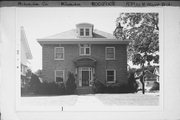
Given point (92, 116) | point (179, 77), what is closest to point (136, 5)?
point (179, 77)

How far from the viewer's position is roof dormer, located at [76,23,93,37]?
58.6ft

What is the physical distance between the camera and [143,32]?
1553 centimetres

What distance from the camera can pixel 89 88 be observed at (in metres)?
17.6

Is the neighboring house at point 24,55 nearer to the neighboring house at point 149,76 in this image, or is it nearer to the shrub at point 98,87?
the shrub at point 98,87

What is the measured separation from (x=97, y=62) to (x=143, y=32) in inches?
152

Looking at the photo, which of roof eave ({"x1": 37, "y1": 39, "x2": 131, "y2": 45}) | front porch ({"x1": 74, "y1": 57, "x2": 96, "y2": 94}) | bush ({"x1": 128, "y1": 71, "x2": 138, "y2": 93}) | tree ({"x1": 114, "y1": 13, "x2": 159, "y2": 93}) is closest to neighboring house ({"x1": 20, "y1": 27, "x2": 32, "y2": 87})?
roof eave ({"x1": 37, "y1": 39, "x2": 131, "y2": 45})

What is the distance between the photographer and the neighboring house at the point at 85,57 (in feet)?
58.3

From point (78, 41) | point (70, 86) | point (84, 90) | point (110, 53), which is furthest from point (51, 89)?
point (110, 53)

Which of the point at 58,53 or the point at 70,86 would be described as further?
the point at 58,53

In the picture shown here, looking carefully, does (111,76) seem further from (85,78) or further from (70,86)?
(70,86)

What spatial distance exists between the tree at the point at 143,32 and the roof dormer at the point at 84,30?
2235mm

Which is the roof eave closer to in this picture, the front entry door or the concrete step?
the front entry door

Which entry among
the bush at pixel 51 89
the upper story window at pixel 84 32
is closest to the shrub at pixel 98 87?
the bush at pixel 51 89

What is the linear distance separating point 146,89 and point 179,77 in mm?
9551
